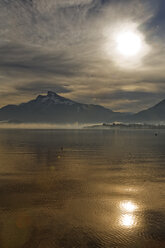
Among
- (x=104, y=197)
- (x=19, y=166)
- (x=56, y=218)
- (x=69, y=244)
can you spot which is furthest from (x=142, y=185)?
(x=19, y=166)

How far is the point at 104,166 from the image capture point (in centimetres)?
4056

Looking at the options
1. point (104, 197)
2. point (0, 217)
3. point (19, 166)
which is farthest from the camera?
point (19, 166)

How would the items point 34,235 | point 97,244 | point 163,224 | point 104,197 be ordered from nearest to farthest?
1. point 97,244
2. point 34,235
3. point 163,224
4. point 104,197

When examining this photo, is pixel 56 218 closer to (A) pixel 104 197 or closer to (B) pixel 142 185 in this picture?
(A) pixel 104 197

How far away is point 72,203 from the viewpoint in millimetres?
21766

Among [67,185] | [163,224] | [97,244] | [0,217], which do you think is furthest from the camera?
[67,185]

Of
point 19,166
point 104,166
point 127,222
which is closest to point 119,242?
point 127,222

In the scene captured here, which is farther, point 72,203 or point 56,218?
point 72,203

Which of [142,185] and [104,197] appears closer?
[104,197]

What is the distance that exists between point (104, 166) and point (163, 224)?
23193mm

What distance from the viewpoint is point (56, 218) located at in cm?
1853

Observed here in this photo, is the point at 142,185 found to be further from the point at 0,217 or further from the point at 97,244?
the point at 0,217

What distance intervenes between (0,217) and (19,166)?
865 inches

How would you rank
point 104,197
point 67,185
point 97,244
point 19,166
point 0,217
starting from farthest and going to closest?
point 19,166, point 67,185, point 104,197, point 0,217, point 97,244
